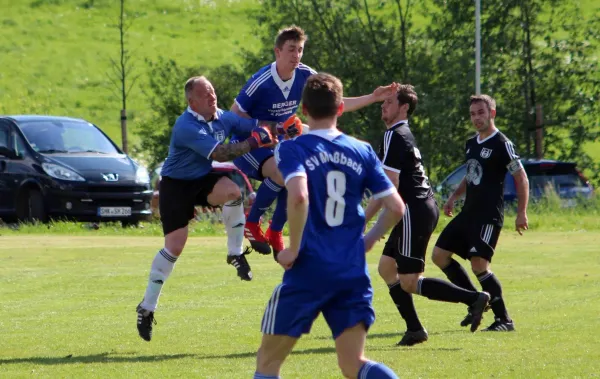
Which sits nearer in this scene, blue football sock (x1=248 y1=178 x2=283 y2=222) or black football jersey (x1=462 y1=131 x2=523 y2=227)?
blue football sock (x1=248 y1=178 x2=283 y2=222)

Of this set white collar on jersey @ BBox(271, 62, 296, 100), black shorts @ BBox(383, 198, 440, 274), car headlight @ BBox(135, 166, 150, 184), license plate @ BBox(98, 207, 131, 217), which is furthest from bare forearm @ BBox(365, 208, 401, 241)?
car headlight @ BBox(135, 166, 150, 184)

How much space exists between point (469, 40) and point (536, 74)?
2.36m

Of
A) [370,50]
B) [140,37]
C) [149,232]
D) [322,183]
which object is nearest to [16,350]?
[322,183]

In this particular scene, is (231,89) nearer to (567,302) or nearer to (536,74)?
(536,74)

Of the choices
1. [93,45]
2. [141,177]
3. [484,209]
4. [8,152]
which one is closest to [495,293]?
[484,209]

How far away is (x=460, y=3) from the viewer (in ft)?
112

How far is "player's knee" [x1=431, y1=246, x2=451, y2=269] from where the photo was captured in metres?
11.1

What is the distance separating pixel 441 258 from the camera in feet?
36.3

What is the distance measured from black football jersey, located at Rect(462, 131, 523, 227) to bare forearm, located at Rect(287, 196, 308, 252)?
16.8ft

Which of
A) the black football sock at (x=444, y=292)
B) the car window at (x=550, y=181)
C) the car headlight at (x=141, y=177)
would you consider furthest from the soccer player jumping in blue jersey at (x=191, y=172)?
the car window at (x=550, y=181)

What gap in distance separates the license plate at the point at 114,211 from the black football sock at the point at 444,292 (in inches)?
488

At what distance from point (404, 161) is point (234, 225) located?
1.85 metres

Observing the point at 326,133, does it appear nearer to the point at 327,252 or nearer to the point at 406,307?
the point at 327,252

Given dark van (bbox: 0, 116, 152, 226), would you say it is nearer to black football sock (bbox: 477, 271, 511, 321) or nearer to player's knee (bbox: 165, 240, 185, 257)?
player's knee (bbox: 165, 240, 185, 257)
